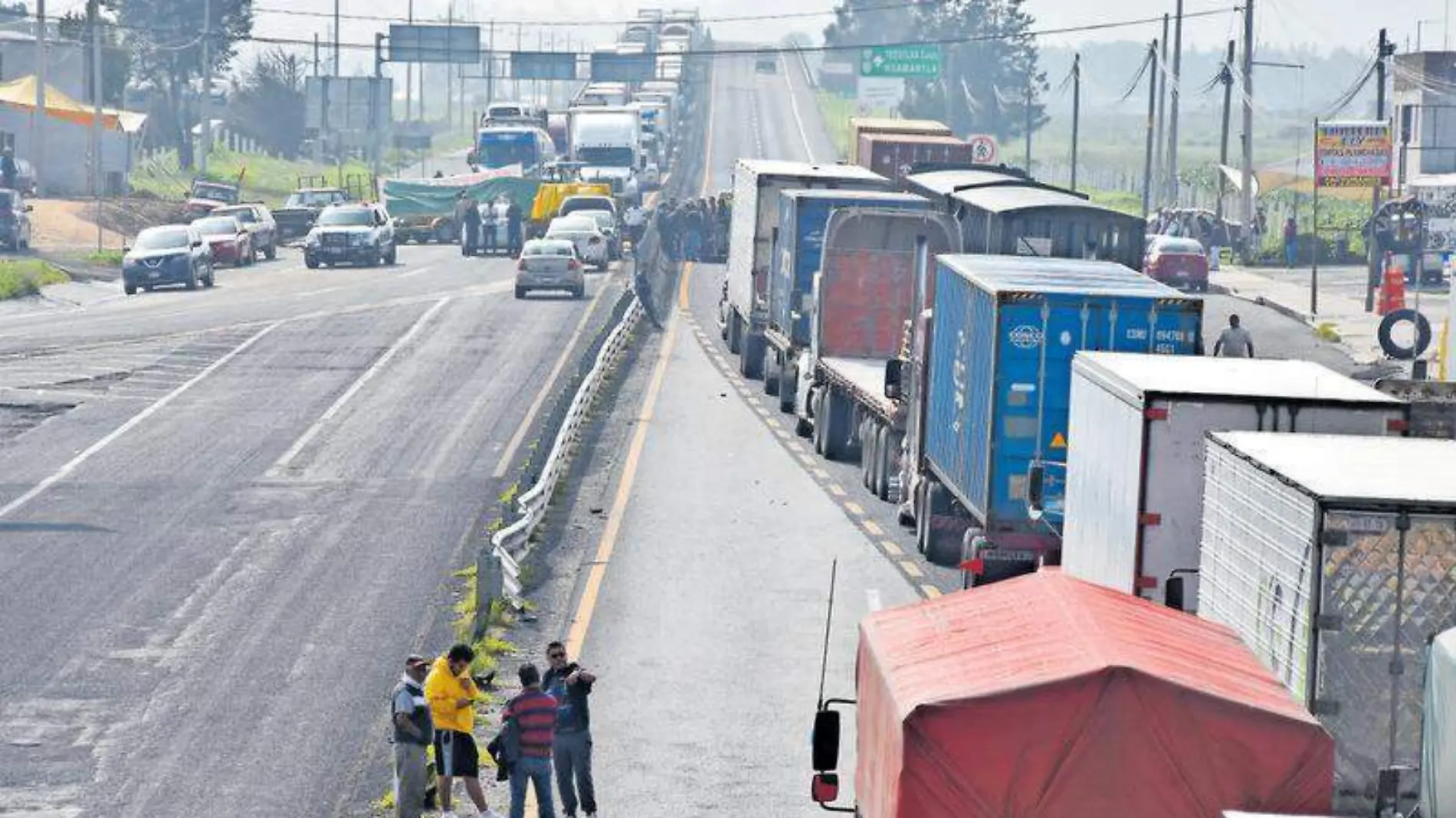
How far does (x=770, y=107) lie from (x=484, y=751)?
15770 cm

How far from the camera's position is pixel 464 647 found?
18828 mm

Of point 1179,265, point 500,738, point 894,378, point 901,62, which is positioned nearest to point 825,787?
point 500,738

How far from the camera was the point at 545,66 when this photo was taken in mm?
158250

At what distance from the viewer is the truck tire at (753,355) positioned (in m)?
48.3

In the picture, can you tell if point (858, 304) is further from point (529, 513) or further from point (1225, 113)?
point (1225, 113)

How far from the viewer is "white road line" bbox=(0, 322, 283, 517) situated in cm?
3372

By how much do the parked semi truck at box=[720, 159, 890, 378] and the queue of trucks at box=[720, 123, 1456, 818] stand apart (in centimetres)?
853

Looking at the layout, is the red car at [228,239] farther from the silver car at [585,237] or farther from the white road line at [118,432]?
the white road line at [118,432]

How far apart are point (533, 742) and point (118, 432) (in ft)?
76.3

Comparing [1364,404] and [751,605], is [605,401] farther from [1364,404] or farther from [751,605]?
[1364,404]

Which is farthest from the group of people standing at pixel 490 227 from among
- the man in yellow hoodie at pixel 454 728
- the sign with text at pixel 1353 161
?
the man in yellow hoodie at pixel 454 728

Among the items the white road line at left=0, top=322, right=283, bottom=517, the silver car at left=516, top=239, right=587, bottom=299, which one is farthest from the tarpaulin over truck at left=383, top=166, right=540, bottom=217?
the white road line at left=0, top=322, right=283, bottom=517

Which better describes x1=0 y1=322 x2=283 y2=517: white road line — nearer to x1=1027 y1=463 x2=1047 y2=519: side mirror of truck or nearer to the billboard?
x1=1027 y1=463 x2=1047 y2=519: side mirror of truck

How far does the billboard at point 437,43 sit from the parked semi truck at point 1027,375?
122188mm
